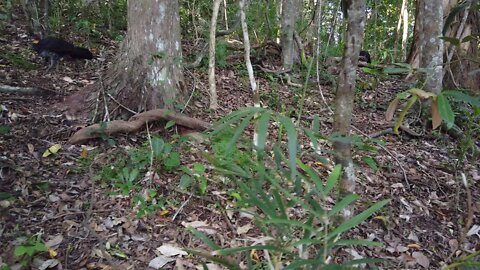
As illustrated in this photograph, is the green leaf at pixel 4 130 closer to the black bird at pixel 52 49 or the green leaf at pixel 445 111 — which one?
the black bird at pixel 52 49

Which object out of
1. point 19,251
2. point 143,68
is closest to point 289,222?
point 19,251

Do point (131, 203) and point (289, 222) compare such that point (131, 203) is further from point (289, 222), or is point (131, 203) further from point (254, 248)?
point (289, 222)

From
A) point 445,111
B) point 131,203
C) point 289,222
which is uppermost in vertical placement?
point 445,111

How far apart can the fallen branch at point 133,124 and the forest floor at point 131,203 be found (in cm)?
7

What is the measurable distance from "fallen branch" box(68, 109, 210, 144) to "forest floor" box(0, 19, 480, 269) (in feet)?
0.24

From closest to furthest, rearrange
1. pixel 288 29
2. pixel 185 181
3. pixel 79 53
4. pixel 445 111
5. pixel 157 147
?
pixel 445 111, pixel 185 181, pixel 157 147, pixel 79 53, pixel 288 29

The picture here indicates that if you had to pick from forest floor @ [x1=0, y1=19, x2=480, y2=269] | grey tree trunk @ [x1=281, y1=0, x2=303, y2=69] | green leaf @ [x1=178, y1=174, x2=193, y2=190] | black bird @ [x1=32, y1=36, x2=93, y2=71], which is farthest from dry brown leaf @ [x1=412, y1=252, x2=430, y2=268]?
black bird @ [x1=32, y1=36, x2=93, y2=71]

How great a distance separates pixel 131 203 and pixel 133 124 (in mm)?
908

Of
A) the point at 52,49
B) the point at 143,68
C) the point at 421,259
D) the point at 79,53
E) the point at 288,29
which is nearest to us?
the point at 421,259

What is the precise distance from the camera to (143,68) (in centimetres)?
390

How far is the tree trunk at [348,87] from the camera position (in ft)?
7.71

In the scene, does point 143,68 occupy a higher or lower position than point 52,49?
lower

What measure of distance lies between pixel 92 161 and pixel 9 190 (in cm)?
63

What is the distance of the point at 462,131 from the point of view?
4504 mm
